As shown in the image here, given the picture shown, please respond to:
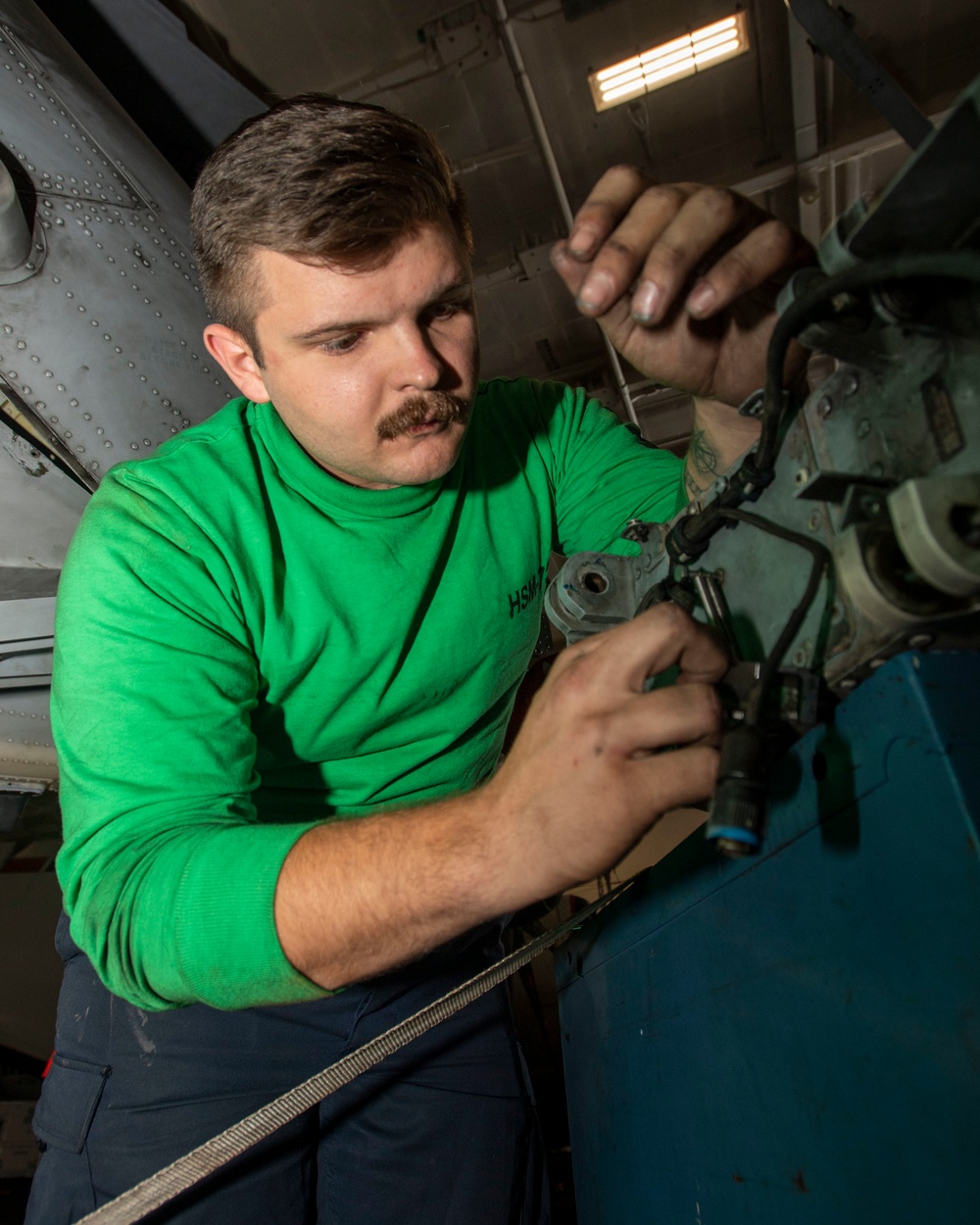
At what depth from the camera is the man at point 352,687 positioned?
0.78m

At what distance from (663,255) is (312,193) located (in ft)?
1.95

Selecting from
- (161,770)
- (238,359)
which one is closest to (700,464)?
(238,359)

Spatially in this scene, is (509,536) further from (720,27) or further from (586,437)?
(720,27)

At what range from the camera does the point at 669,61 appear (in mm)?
2762

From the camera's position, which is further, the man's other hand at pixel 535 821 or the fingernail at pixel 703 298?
the fingernail at pixel 703 298

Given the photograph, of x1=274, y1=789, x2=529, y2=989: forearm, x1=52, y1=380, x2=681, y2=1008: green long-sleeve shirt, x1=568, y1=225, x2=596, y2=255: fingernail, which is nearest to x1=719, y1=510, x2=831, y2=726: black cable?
x1=274, y1=789, x2=529, y2=989: forearm

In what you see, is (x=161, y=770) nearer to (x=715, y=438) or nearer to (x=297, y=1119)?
(x=297, y=1119)

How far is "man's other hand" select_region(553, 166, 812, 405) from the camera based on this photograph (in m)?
0.85

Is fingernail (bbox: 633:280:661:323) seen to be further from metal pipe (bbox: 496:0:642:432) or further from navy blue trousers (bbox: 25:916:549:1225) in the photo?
metal pipe (bbox: 496:0:642:432)

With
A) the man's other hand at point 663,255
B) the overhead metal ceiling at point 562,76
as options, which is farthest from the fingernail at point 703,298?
the overhead metal ceiling at point 562,76

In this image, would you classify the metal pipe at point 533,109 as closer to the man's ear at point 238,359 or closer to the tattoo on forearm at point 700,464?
the tattoo on forearm at point 700,464

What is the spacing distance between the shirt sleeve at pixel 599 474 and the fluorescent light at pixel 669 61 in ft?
6.35

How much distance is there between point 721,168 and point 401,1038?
357 centimetres

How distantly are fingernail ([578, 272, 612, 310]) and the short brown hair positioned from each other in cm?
43
